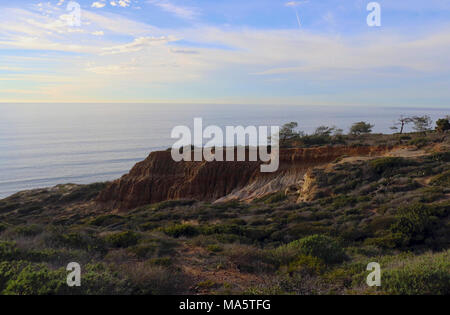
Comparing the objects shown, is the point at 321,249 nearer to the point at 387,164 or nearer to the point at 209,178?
the point at 387,164

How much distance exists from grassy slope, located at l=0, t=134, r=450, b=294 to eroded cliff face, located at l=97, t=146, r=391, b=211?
1243 cm

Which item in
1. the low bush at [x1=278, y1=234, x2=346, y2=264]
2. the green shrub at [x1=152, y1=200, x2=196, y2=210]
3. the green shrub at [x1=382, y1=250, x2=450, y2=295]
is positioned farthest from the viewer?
the green shrub at [x1=152, y1=200, x2=196, y2=210]

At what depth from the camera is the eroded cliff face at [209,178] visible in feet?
99.8

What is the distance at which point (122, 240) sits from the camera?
8.77 m

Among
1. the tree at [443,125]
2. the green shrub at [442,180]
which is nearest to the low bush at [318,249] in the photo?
the green shrub at [442,180]

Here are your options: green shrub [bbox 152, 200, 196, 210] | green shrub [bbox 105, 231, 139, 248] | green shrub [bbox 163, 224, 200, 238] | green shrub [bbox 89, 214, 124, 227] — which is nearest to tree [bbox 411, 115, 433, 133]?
green shrub [bbox 152, 200, 196, 210]

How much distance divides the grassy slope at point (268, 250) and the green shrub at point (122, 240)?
0.03 meters

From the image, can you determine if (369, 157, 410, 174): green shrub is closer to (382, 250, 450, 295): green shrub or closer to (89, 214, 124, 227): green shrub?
(382, 250, 450, 295): green shrub

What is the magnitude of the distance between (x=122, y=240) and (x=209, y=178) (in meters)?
26.3

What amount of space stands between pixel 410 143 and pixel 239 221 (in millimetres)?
20565

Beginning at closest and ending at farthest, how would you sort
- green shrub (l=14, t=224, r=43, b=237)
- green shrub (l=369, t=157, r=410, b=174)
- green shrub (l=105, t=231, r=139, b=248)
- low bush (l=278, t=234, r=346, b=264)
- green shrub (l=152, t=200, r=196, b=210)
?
low bush (l=278, t=234, r=346, b=264) → green shrub (l=14, t=224, r=43, b=237) → green shrub (l=105, t=231, r=139, b=248) → green shrub (l=369, t=157, r=410, b=174) → green shrub (l=152, t=200, r=196, b=210)

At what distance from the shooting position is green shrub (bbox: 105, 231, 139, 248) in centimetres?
863

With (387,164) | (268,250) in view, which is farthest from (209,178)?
(268,250)

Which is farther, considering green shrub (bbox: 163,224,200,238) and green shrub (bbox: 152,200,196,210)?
green shrub (bbox: 152,200,196,210)
